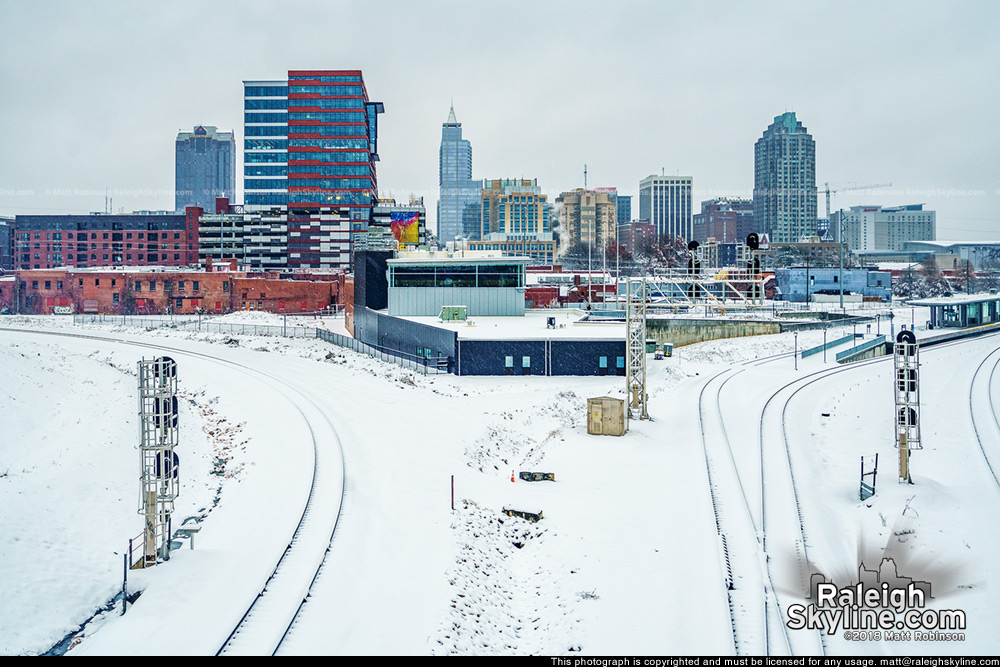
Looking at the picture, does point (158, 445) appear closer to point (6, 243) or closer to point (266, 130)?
point (6, 243)

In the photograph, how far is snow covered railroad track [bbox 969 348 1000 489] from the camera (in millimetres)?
24795

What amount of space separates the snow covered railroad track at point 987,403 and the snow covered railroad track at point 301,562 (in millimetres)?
20319

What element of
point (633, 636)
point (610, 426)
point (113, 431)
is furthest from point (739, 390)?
point (113, 431)

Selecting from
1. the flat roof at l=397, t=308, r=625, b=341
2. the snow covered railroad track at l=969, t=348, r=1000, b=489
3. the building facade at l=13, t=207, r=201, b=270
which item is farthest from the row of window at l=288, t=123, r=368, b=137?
the snow covered railroad track at l=969, t=348, r=1000, b=489

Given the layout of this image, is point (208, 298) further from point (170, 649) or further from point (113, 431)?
point (170, 649)

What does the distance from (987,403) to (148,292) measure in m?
85.5

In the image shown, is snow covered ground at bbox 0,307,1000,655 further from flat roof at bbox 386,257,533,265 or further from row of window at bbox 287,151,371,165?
row of window at bbox 287,151,371,165

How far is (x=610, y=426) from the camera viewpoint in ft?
96.6

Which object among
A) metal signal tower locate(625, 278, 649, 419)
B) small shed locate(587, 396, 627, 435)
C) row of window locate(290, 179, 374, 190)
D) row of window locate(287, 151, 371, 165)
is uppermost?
row of window locate(287, 151, 371, 165)

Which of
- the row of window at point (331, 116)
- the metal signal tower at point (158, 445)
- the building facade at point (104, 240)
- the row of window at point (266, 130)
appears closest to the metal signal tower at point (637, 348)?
the metal signal tower at point (158, 445)

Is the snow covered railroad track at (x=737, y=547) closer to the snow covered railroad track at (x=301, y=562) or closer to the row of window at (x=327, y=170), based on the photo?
the snow covered railroad track at (x=301, y=562)

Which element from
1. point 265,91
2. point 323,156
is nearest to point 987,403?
point 323,156

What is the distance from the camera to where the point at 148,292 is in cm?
8794

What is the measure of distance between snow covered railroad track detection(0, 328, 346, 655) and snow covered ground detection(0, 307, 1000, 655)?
0.25 m
